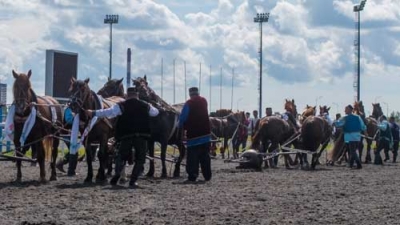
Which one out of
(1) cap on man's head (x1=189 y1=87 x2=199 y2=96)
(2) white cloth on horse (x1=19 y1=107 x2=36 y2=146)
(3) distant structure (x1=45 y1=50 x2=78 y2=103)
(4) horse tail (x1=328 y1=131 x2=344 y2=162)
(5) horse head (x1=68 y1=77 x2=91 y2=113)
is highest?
(3) distant structure (x1=45 y1=50 x2=78 y2=103)

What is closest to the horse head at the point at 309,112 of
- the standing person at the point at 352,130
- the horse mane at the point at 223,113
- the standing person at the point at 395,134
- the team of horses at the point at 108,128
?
the team of horses at the point at 108,128

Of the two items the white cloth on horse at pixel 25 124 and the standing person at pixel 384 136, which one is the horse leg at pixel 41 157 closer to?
the white cloth on horse at pixel 25 124

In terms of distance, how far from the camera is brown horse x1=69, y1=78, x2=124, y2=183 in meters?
16.8

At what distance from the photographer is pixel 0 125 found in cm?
2703

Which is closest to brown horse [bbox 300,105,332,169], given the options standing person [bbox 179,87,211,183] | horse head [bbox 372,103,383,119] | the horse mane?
standing person [bbox 179,87,211,183]

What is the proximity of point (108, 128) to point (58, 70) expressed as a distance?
52.6ft

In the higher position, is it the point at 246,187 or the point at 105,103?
the point at 105,103

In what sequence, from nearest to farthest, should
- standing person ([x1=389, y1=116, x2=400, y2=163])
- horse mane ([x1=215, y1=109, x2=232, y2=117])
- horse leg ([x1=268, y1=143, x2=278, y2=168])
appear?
horse leg ([x1=268, y1=143, x2=278, y2=168]) → standing person ([x1=389, y1=116, x2=400, y2=163]) → horse mane ([x1=215, y1=109, x2=232, y2=117])

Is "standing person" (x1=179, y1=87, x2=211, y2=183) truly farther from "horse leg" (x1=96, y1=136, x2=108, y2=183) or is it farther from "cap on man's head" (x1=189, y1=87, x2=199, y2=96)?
"horse leg" (x1=96, y1=136, x2=108, y2=183)

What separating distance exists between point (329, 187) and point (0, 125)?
13510 millimetres

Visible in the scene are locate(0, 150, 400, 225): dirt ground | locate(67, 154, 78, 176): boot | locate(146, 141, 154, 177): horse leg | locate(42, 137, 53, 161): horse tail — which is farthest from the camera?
locate(146, 141, 154, 177): horse leg

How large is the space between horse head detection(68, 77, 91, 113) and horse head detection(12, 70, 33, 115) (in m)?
0.86

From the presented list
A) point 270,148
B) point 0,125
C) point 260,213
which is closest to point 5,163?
point 0,125

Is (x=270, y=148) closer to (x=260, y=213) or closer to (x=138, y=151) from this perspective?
(x=138, y=151)
